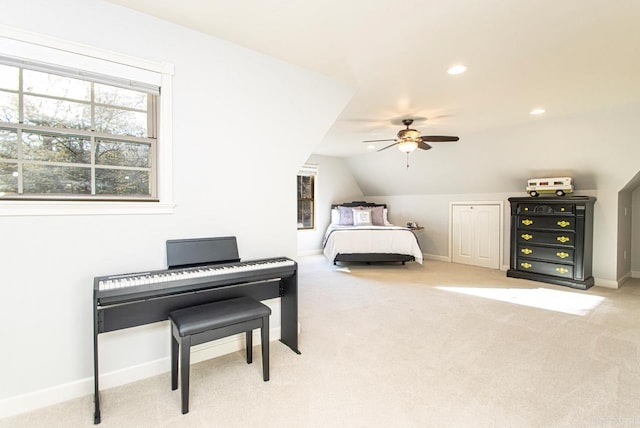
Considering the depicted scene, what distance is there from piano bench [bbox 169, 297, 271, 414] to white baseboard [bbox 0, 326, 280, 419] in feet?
0.91

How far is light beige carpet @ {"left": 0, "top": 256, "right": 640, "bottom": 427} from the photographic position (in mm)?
1733

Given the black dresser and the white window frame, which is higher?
the white window frame

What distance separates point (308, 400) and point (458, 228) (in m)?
5.29

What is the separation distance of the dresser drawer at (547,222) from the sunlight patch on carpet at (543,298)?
3.06 ft

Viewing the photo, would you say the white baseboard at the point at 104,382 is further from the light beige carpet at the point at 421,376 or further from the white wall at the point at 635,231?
the white wall at the point at 635,231

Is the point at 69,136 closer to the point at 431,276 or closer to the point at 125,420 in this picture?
the point at 125,420

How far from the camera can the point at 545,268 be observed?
15.3ft

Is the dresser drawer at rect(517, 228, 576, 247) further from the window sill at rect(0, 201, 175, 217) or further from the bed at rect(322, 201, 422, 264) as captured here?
the window sill at rect(0, 201, 175, 217)

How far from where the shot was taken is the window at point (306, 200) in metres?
7.18

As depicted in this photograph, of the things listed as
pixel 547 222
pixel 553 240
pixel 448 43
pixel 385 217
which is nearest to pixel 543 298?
pixel 553 240

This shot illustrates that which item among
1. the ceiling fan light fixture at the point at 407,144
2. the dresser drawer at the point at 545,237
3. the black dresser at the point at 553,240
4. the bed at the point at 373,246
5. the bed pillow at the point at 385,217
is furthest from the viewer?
the bed pillow at the point at 385,217

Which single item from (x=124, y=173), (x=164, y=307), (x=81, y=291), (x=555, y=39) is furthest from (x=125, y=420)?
(x=555, y=39)

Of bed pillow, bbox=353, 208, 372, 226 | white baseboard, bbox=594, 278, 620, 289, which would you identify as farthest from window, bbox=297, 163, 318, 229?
white baseboard, bbox=594, 278, 620, 289

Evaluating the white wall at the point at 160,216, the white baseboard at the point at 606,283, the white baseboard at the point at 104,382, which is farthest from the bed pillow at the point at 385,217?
the white baseboard at the point at 104,382
